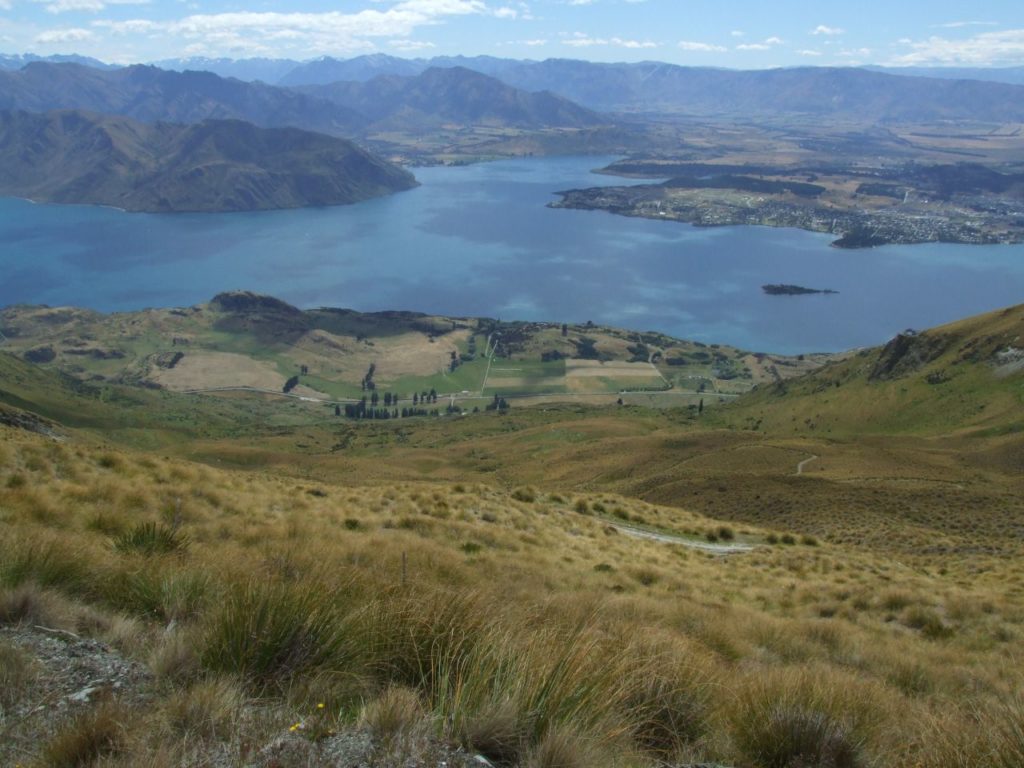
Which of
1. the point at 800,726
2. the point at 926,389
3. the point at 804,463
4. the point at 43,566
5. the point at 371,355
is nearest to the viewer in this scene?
the point at 800,726

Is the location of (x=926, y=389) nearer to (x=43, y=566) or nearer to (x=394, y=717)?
(x=394, y=717)

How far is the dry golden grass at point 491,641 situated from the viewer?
158 inches

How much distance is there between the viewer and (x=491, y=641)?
4.66 meters

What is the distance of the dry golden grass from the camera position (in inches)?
158

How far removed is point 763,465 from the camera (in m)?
38.4

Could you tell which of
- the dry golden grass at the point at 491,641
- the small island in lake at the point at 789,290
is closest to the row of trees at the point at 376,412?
the small island in lake at the point at 789,290

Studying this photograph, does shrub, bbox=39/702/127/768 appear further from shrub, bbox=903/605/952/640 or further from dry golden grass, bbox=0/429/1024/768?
shrub, bbox=903/605/952/640

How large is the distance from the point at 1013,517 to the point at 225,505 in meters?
25.2

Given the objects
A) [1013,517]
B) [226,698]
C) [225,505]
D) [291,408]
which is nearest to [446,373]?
[291,408]

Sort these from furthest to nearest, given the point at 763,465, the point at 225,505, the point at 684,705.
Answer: the point at 763,465, the point at 225,505, the point at 684,705

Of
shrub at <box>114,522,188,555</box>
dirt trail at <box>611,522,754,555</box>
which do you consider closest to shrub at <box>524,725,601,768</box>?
shrub at <box>114,522,188,555</box>

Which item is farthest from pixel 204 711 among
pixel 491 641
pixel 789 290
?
pixel 789 290

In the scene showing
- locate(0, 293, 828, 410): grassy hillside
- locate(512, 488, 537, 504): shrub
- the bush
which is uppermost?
the bush

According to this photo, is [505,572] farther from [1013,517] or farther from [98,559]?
[1013,517]
